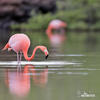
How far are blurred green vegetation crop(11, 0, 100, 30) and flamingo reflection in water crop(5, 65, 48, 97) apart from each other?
→ 19229 millimetres

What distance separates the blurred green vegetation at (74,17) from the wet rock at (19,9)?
0.49 meters

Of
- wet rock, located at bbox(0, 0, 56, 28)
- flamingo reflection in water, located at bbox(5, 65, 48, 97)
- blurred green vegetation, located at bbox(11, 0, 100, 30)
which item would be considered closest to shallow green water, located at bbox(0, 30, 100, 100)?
flamingo reflection in water, located at bbox(5, 65, 48, 97)

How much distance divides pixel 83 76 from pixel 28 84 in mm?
1137

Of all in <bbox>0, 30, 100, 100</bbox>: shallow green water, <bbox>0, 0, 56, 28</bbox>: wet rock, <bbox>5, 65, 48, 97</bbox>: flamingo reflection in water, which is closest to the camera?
<bbox>0, 30, 100, 100</bbox>: shallow green water

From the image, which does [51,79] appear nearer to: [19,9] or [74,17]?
[74,17]

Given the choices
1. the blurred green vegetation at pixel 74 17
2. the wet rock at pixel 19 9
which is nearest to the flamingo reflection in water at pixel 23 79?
the blurred green vegetation at pixel 74 17

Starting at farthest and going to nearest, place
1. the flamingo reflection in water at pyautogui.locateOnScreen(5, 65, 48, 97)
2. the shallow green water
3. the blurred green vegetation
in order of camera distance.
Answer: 1. the blurred green vegetation
2. the flamingo reflection in water at pyautogui.locateOnScreen(5, 65, 48, 97)
3. the shallow green water

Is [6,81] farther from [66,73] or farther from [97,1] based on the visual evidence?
[97,1]

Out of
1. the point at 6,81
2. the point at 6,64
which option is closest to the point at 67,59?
the point at 6,64

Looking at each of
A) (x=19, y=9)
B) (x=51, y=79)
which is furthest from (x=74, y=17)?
(x=51, y=79)

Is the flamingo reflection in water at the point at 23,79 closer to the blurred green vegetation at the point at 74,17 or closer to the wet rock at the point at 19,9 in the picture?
the blurred green vegetation at the point at 74,17

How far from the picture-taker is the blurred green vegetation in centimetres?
2773

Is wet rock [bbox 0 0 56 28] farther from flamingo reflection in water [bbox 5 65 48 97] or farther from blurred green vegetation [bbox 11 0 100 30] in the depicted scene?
flamingo reflection in water [bbox 5 65 48 97]

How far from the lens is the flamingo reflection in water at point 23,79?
19.3 ft
